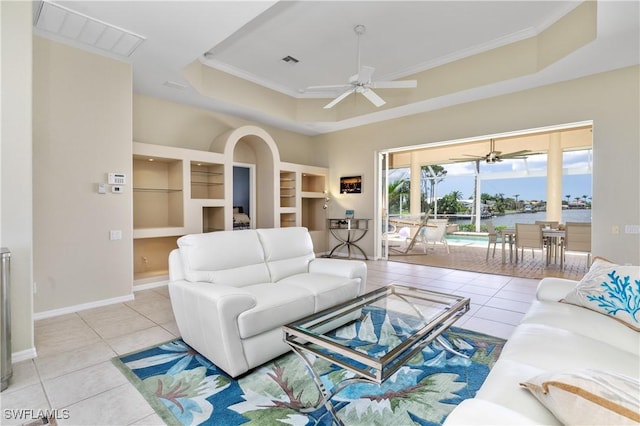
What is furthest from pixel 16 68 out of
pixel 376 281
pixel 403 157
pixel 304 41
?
pixel 403 157

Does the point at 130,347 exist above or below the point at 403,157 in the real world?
below

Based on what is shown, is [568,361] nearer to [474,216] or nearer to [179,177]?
[179,177]

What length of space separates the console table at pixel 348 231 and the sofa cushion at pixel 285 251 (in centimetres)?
351

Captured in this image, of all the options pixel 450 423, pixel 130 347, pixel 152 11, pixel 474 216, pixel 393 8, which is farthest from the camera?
pixel 474 216

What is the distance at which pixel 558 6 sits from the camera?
3.64 meters

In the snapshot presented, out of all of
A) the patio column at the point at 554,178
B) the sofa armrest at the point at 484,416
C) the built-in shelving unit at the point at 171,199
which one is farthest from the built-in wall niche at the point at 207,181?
the patio column at the point at 554,178

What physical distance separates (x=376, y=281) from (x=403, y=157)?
8.02 meters

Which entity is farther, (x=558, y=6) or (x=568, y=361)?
(x=558, y=6)

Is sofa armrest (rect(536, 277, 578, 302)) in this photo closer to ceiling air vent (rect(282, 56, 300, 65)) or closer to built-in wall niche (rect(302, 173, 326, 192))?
ceiling air vent (rect(282, 56, 300, 65))

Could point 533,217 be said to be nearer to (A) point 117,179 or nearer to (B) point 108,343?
(A) point 117,179

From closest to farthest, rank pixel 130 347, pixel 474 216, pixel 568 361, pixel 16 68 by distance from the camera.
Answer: pixel 568 361 < pixel 16 68 < pixel 130 347 < pixel 474 216

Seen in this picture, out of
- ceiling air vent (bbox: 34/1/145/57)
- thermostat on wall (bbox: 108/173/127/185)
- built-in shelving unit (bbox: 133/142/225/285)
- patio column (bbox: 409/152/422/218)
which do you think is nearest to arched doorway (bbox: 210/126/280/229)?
built-in shelving unit (bbox: 133/142/225/285)

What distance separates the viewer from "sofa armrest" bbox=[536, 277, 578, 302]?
2.26 m

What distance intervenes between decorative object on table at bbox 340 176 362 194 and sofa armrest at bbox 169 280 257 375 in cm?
526
